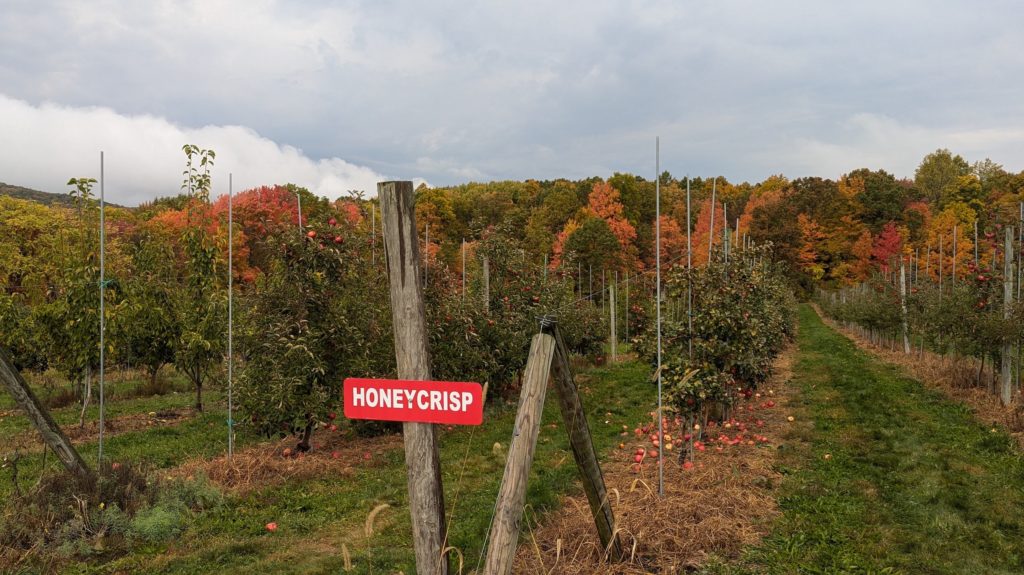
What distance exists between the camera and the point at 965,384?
12242 millimetres

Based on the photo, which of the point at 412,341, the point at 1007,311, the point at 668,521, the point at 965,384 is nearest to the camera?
the point at 412,341

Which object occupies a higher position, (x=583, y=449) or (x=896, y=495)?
(x=583, y=449)

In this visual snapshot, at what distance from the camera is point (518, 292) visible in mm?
12219

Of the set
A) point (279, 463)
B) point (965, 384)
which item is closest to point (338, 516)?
point (279, 463)

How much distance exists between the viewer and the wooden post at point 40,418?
4914mm

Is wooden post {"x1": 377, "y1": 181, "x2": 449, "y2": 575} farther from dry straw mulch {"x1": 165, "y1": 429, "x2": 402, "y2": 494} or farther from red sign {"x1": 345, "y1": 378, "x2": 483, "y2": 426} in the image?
dry straw mulch {"x1": 165, "y1": 429, "x2": 402, "y2": 494}

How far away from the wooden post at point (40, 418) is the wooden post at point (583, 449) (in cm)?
470

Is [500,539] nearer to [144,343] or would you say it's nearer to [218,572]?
[218,572]

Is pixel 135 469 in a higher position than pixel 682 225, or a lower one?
lower

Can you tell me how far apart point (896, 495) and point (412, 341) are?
6.01 meters

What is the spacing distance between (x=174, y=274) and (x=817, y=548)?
12059 millimetres

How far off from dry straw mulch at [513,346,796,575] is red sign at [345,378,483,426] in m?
1.61

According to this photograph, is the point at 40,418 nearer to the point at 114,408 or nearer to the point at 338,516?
the point at 338,516

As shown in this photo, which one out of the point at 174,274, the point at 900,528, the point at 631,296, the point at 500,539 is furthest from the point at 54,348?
the point at 631,296
